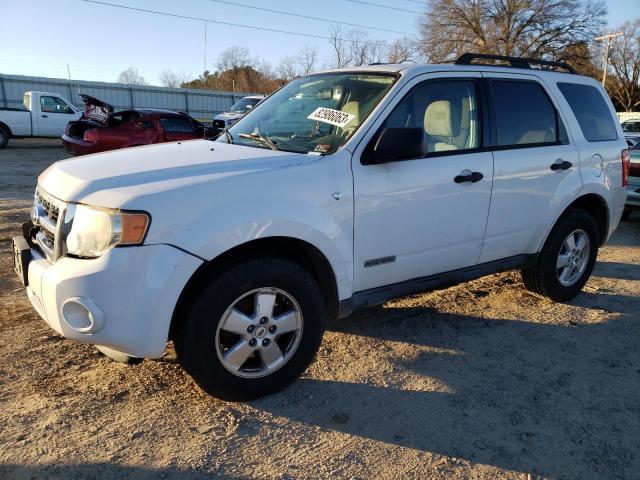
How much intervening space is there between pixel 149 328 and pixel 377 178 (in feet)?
5.20

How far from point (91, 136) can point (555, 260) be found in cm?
1036

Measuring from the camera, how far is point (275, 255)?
3.03m

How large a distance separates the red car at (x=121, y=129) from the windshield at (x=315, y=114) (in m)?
8.53

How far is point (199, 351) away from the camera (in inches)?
109

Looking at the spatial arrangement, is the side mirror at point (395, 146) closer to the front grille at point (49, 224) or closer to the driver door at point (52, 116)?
the front grille at point (49, 224)

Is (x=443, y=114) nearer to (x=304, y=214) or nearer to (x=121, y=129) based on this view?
(x=304, y=214)

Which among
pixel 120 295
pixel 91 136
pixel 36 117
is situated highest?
pixel 36 117

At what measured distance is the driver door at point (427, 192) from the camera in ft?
10.7

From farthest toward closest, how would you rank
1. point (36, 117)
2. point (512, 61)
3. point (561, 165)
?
point (36, 117) < point (512, 61) < point (561, 165)

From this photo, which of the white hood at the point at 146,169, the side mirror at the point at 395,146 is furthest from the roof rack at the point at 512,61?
the white hood at the point at 146,169

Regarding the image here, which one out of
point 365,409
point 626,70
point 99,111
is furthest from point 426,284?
point 626,70

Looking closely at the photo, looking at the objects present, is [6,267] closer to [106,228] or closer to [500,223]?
[106,228]

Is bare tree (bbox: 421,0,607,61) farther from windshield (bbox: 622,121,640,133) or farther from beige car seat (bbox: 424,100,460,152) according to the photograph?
beige car seat (bbox: 424,100,460,152)

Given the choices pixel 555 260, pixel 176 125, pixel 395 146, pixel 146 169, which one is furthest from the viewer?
pixel 176 125
